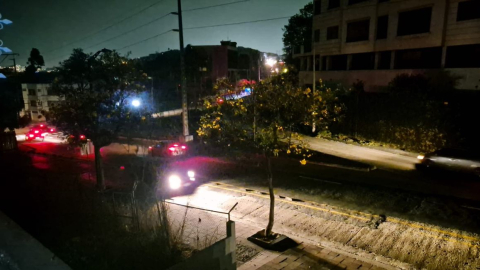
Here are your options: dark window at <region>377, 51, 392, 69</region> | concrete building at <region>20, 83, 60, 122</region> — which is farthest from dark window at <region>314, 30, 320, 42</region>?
concrete building at <region>20, 83, 60, 122</region>

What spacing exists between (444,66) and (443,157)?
39.8 ft

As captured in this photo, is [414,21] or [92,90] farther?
[414,21]

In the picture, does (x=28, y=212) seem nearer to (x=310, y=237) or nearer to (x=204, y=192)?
(x=204, y=192)

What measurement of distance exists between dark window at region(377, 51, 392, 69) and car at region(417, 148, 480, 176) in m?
14.6

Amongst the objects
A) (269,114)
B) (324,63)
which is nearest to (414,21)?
(324,63)

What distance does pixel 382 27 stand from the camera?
2866cm

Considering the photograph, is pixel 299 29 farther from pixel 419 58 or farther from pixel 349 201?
pixel 349 201

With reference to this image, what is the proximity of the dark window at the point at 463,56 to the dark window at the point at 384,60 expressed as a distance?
5.11 m

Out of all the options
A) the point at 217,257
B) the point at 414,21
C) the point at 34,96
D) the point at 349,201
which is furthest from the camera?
the point at 34,96

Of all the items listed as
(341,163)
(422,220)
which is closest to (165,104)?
(341,163)

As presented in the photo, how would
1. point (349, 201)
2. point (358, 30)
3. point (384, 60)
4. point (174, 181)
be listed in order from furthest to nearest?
point (358, 30) < point (384, 60) < point (174, 181) < point (349, 201)

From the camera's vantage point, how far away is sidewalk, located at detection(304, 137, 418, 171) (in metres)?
18.5

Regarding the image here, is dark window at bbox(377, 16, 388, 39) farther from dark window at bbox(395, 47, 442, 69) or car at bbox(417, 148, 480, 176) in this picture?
car at bbox(417, 148, 480, 176)

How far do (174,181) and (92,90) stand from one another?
211 inches
